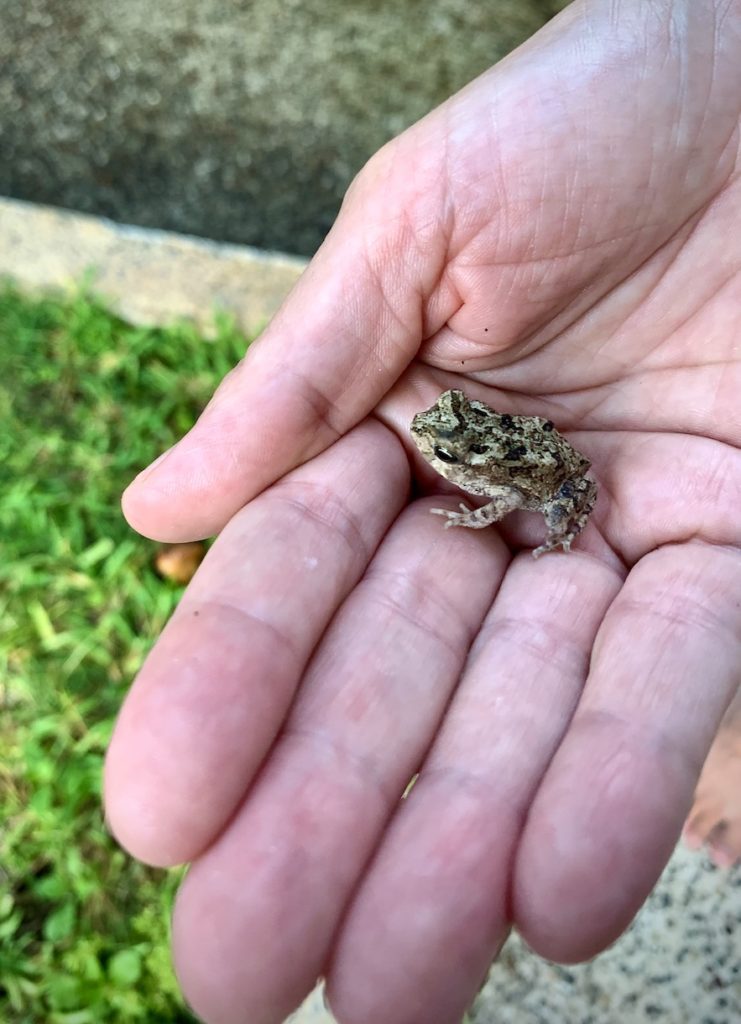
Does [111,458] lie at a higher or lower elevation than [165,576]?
higher

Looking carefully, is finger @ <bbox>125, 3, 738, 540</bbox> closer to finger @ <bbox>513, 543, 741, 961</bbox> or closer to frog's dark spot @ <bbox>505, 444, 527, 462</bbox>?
frog's dark spot @ <bbox>505, 444, 527, 462</bbox>

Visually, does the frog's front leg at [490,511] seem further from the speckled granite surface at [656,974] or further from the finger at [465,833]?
the speckled granite surface at [656,974]

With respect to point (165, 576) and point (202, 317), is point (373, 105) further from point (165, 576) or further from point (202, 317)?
point (165, 576)

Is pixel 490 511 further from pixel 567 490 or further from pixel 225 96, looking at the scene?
pixel 225 96

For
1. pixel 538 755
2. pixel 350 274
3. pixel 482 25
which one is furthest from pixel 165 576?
pixel 482 25

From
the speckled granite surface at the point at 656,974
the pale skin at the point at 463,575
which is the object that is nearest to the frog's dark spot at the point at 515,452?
the pale skin at the point at 463,575

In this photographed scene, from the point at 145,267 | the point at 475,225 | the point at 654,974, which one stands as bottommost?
the point at 654,974

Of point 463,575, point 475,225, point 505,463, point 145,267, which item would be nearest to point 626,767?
point 463,575
